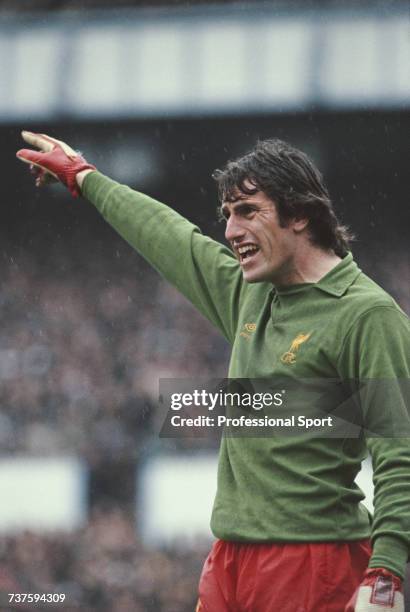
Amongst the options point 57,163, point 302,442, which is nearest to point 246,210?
point 302,442

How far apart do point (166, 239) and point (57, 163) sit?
41 centimetres

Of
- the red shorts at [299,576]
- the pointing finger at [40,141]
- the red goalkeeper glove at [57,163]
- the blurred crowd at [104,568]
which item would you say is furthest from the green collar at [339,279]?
the blurred crowd at [104,568]

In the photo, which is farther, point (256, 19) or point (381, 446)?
point (256, 19)

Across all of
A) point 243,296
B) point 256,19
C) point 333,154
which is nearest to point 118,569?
point 333,154

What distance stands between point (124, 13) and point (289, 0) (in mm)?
1539

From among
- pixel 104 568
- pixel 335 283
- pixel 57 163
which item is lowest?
pixel 104 568

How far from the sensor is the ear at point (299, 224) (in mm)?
2740

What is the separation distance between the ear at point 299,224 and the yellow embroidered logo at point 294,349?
28 cm

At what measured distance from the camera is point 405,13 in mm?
10742

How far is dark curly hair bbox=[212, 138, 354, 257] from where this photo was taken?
2.73 m

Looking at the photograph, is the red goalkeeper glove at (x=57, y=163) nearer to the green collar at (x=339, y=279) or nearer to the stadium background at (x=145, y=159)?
the green collar at (x=339, y=279)

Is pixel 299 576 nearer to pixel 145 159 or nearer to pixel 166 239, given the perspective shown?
pixel 166 239

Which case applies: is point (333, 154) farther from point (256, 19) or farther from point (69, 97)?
point (69, 97)

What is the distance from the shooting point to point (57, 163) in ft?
10.5
